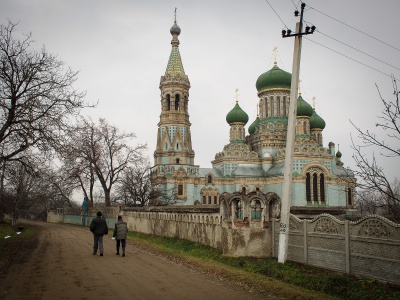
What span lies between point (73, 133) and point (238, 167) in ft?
130

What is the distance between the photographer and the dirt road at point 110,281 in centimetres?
798

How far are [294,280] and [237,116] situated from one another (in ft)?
162

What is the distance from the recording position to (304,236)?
456 inches

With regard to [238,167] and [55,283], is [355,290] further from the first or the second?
[238,167]

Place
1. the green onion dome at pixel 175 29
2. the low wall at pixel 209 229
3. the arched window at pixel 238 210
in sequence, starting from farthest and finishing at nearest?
the green onion dome at pixel 175 29 < the arched window at pixel 238 210 < the low wall at pixel 209 229

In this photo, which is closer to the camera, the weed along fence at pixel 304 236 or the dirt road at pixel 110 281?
the dirt road at pixel 110 281

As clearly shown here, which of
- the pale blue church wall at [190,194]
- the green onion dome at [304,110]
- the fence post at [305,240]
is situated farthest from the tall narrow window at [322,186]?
the fence post at [305,240]

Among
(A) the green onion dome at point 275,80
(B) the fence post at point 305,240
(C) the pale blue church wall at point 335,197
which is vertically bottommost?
(B) the fence post at point 305,240

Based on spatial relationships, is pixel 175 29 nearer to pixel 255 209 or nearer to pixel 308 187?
pixel 308 187

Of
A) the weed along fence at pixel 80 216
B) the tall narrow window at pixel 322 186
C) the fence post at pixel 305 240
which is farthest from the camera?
the tall narrow window at pixel 322 186

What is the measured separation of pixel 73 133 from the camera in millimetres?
17125

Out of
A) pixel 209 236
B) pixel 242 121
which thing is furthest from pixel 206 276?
pixel 242 121

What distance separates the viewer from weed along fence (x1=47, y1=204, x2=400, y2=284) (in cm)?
884

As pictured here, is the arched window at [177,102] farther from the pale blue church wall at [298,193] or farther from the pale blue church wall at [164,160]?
the pale blue church wall at [298,193]
